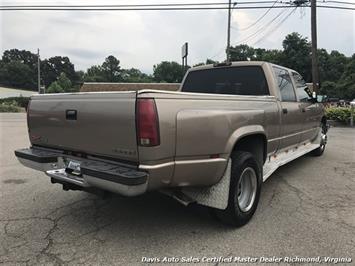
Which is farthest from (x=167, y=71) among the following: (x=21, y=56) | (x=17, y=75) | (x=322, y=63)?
(x=21, y=56)

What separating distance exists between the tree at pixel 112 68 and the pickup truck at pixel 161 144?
112m

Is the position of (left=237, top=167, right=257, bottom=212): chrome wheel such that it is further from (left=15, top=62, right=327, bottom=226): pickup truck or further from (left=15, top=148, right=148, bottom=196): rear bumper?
(left=15, top=148, right=148, bottom=196): rear bumper

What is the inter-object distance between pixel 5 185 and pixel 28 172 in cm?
93

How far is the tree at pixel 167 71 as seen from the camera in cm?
8875

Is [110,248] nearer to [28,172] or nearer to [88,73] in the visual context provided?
[28,172]

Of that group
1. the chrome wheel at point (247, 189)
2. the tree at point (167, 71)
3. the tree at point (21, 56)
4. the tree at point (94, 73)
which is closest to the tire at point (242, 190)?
the chrome wheel at point (247, 189)

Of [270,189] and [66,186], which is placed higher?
[66,186]

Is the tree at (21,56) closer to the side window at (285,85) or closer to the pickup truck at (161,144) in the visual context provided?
the side window at (285,85)

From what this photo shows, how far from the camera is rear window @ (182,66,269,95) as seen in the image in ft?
18.2

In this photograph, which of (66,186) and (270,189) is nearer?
(66,186)

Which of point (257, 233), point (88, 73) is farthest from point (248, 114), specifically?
point (88, 73)

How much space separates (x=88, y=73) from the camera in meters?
116

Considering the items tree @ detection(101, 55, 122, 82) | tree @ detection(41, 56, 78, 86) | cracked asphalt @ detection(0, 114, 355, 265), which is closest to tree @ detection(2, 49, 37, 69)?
tree @ detection(41, 56, 78, 86)

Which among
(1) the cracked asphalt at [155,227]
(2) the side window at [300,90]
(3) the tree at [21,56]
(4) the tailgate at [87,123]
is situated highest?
(3) the tree at [21,56]
